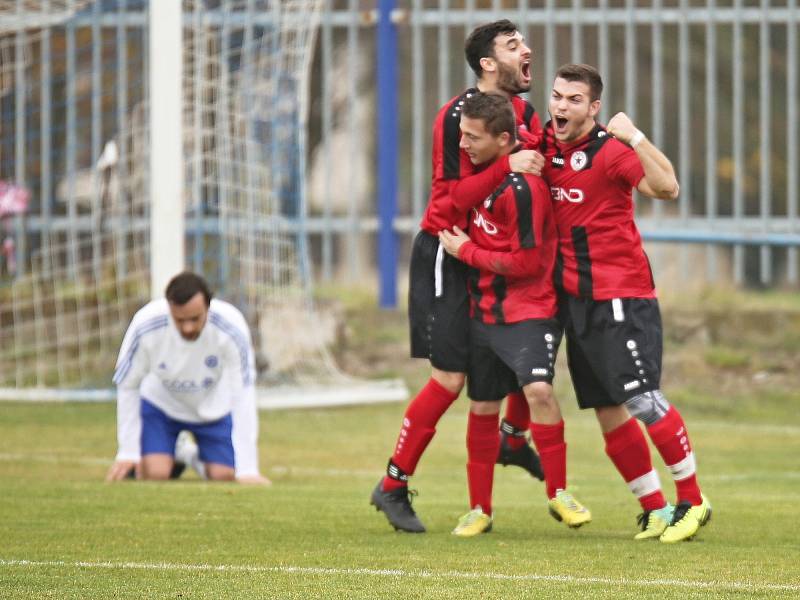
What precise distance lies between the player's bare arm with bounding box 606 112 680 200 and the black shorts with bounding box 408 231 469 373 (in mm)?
886

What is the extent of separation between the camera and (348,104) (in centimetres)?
1488

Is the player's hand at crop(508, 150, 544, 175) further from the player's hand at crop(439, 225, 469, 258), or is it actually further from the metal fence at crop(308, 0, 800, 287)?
the metal fence at crop(308, 0, 800, 287)

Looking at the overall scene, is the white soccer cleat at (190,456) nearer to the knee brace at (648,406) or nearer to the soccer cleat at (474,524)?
the soccer cleat at (474,524)

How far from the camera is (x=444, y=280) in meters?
6.84

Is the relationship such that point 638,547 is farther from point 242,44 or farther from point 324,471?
A: point 242,44

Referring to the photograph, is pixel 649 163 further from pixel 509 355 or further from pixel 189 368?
pixel 189 368

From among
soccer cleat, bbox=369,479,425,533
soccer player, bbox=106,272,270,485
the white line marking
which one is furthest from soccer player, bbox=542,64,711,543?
the white line marking

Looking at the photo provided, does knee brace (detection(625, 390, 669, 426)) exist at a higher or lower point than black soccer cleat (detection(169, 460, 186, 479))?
higher

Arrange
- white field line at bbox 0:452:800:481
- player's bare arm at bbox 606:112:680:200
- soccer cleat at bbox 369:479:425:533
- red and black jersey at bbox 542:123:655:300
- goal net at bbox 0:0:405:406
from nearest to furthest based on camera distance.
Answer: player's bare arm at bbox 606:112:680:200, red and black jersey at bbox 542:123:655:300, soccer cleat at bbox 369:479:425:533, white field line at bbox 0:452:800:481, goal net at bbox 0:0:405:406

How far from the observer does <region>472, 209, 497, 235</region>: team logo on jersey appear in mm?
6664

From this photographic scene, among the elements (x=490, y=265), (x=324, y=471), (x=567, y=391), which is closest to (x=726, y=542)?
(x=490, y=265)

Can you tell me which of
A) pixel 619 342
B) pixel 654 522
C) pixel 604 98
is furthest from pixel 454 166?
pixel 604 98

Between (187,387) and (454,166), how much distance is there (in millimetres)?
3254

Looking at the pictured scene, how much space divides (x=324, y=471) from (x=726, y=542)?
356cm
